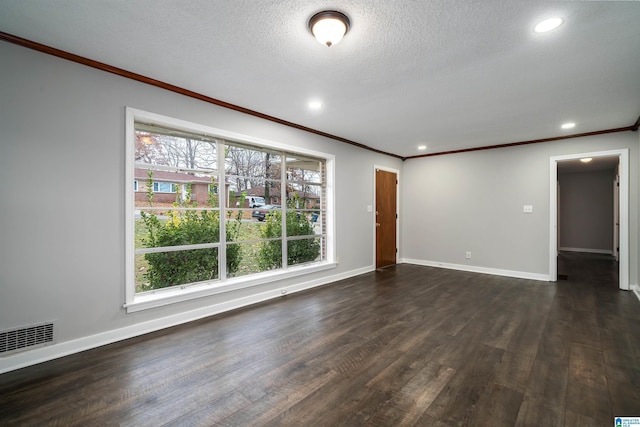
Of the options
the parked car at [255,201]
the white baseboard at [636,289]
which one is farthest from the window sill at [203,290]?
the white baseboard at [636,289]

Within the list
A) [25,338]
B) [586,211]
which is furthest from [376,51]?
[586,211]

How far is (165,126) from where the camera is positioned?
124 inches

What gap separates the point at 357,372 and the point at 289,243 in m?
2.68

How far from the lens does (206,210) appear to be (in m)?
3.55

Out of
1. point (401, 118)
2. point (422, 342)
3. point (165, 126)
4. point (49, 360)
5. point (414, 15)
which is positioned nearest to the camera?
point (414, 15)

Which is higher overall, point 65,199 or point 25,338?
point 65,199

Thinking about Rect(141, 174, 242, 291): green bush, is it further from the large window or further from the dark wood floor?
the dark wood floor

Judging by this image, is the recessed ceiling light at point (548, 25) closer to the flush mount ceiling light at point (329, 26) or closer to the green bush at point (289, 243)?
the flush mount ceiling light at point (329, 26)

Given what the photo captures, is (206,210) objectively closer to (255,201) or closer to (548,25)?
(255,201)

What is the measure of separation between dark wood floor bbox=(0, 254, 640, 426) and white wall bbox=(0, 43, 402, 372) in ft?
1.11

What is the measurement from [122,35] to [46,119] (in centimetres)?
100

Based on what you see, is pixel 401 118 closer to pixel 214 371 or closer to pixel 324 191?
pixel 324 191

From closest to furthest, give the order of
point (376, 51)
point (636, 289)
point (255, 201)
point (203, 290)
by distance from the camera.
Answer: point (376, 51) → point (203, 290) → point (255, 201) → point (636, 289)

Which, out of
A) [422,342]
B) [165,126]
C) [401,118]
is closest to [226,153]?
[165,126]
